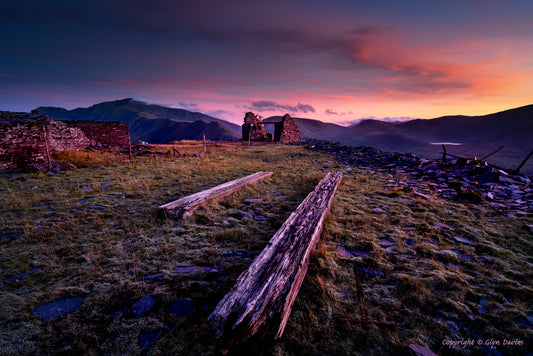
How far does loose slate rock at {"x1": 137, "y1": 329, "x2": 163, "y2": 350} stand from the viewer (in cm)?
186

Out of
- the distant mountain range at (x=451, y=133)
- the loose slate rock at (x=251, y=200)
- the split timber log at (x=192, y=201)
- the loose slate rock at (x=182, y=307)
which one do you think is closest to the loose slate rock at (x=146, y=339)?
the loose slate rock at (x=182, y=307)

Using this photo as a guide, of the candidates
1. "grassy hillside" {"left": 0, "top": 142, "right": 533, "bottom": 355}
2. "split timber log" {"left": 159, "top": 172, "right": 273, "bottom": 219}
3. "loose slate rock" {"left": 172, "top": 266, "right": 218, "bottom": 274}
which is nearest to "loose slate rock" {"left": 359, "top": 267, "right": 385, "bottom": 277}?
"grassy hillside" {"left": 0, "top": 142, "right": 533, "bottom": 355}

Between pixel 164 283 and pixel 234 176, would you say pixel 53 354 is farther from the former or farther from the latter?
pixel 234 176

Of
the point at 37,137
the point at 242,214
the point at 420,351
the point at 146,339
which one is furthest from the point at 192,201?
the point at 37,137

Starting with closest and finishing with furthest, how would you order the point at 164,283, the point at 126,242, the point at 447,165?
the point at 164,283
the point at 126,242
the point at 447,165

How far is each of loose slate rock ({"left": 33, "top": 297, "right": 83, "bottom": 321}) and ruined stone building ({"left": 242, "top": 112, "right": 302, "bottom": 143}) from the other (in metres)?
31.8

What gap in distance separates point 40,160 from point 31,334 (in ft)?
51.2

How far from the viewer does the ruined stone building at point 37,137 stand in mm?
11188

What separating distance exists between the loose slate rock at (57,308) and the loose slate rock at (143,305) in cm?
64

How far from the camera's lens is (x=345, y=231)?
432cm

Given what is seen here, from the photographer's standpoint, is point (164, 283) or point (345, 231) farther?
point (345, 231)

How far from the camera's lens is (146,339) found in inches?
75.9

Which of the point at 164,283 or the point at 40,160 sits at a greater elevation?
the point at 40,160

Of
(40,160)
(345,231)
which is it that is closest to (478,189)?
(345,231)
